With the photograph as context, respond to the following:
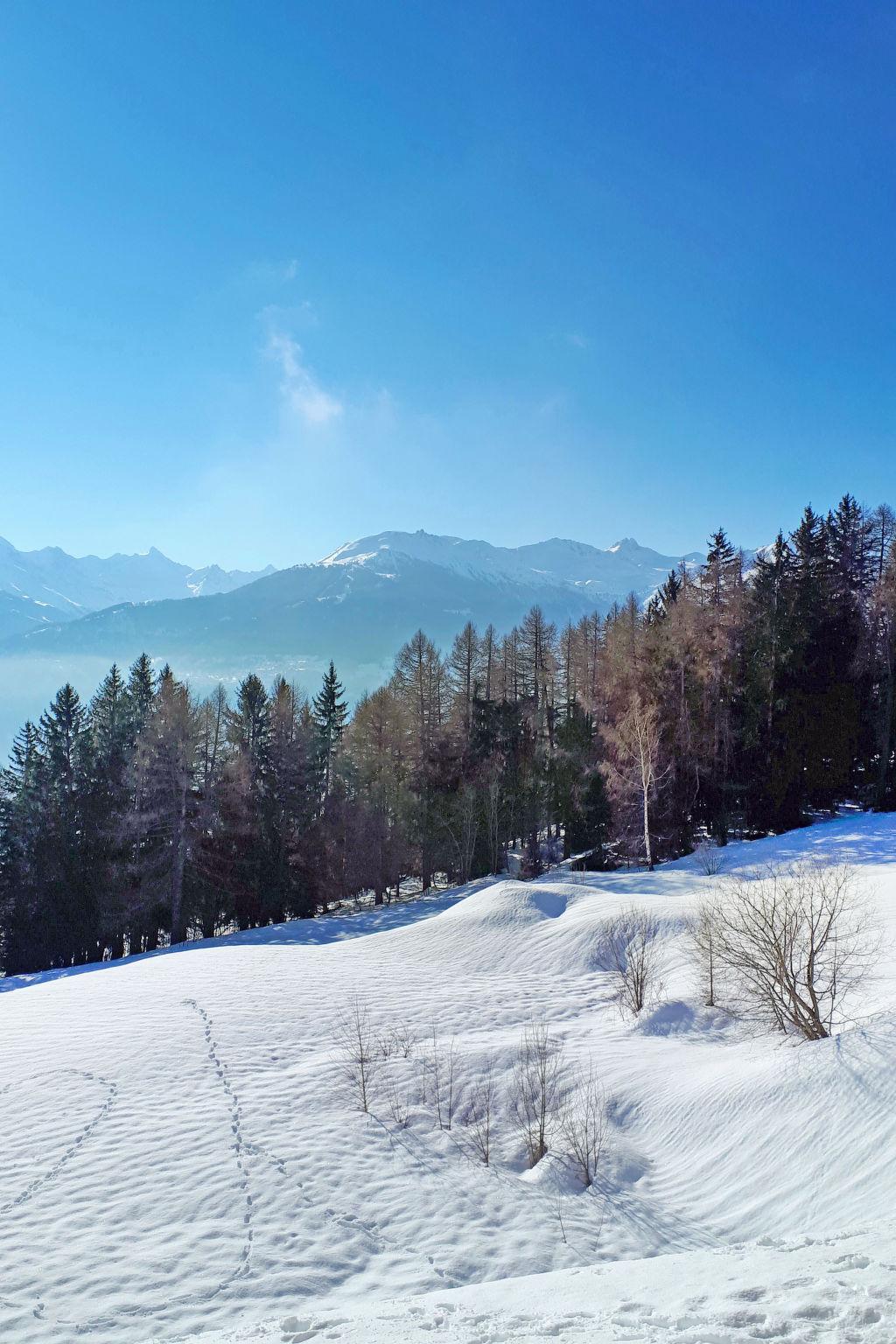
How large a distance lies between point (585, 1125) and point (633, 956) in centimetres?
884

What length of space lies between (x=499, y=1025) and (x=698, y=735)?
22808mm

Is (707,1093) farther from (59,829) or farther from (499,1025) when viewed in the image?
(59,829)

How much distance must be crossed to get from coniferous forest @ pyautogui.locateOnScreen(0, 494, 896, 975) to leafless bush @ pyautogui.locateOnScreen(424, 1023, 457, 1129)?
20.0 meters

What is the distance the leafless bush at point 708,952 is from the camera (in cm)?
1277

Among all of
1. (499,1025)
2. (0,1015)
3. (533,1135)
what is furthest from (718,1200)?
(0,1015)

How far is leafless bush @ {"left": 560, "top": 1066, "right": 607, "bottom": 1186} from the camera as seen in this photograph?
8.92 metres

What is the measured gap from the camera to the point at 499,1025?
14359 millimetres

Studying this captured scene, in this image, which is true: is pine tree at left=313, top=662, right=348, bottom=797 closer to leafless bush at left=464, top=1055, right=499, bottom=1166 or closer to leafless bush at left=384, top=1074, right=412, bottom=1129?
leafless bush at left=384, top=1074, right=412, bottom=1129

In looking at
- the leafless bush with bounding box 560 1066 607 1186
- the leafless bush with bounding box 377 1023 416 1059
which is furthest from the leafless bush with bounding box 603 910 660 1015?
the leafless bush with bounding box 377 1023 416 1059

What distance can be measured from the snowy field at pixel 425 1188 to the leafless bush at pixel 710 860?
1238 centimetres

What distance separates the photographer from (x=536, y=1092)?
1078 cm

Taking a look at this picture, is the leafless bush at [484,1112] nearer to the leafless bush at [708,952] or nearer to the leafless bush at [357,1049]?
the leafless bush at [357,1049]

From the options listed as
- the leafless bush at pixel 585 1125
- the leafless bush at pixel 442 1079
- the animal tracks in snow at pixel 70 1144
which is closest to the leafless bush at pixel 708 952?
the leafless bush at pixel 585 1125

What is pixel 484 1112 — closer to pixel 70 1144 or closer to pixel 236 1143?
pixel 236 1143
